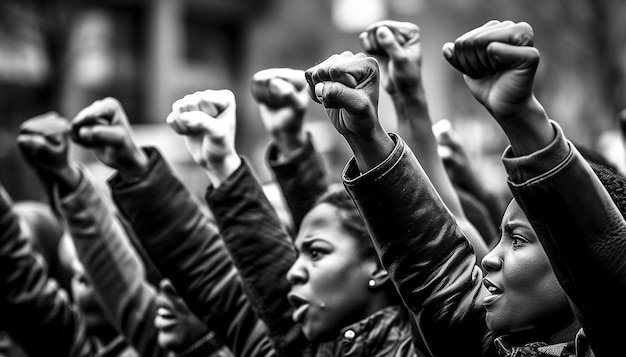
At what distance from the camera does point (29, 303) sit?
3.64 meters

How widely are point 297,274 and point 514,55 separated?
3.91 feet

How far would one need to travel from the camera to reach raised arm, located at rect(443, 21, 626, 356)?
1.72 meters

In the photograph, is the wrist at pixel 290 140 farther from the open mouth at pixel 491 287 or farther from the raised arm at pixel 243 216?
the open mouth at pixel 491 287

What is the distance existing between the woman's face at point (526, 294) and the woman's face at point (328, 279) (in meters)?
0.65

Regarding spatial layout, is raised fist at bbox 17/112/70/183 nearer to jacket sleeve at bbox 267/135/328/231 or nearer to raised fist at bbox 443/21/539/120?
jacket sleeve at bbox 267/135/328/231

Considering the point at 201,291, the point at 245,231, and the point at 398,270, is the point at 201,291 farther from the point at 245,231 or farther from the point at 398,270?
the point at 398,270

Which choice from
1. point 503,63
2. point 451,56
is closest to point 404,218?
point 451,56

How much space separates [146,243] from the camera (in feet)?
9.61

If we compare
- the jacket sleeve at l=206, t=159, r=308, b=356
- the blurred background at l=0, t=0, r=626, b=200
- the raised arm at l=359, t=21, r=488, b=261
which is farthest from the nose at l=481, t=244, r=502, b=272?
the blurred background at l=0, t=0, r=626, b=200

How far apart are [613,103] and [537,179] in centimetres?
847

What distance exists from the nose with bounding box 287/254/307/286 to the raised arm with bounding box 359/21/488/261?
1.64 ft

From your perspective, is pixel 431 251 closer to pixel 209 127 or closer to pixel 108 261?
pixel 209 127

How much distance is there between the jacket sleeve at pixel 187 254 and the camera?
114 inches

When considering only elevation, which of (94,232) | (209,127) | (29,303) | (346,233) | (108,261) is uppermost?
(209,127)
